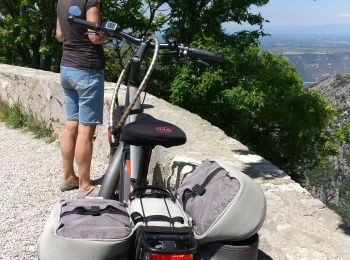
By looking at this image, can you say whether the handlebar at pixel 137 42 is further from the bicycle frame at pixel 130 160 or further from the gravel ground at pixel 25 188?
the gravel ground at pixel 25 188

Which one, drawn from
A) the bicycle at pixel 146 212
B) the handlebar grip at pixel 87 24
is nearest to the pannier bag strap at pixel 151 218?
the bicycle at pixel 146 212

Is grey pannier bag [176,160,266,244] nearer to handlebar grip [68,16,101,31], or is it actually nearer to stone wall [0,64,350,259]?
stone wall [0,64,350,259]

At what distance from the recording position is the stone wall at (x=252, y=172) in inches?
106

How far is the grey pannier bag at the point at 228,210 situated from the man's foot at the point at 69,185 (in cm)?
248

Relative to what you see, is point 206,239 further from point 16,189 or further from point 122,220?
point 16,189

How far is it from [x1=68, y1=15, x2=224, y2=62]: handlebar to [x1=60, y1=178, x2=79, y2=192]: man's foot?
6.13 feet

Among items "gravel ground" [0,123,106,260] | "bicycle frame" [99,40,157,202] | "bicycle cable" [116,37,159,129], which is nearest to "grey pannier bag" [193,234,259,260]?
"bicycle frame" [99,40,157,202]

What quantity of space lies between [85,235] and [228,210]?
1.86 ft

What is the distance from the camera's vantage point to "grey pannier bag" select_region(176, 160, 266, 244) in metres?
1.88

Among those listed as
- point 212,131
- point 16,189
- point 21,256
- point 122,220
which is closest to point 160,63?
point 212,131

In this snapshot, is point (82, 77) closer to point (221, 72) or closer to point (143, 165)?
point (143, 165)

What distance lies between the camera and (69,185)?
14.2ft

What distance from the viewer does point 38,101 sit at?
6.39 metres

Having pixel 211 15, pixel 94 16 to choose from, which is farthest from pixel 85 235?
pixel 211 15
